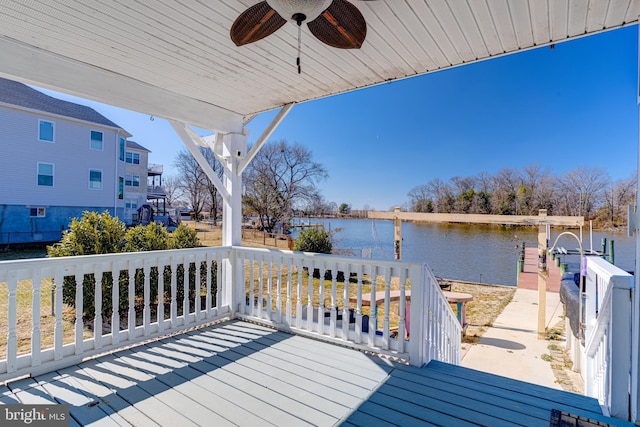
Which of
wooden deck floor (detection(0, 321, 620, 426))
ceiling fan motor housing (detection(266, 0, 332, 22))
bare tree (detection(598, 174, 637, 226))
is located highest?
ceiling fan motor housing (detection(266, 0, 332, 22))

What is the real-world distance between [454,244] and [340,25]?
1354cm

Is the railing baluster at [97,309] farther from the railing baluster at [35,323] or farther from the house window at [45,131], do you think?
the house window at [45,131]

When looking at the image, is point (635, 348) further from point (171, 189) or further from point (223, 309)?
point (171, 189)

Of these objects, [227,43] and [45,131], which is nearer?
[227,43]

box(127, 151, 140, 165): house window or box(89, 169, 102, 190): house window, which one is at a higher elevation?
box(127, 151, 140, 165): house window

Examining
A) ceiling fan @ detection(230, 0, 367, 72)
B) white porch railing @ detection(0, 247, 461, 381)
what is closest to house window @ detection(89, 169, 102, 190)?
white porch railing @ detection(0, 247, 461, 381)

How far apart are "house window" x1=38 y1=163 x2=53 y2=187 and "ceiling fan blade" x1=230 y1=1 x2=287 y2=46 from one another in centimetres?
1453

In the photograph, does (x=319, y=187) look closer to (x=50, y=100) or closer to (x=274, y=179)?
(x=274, y=179)

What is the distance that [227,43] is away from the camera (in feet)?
7.20

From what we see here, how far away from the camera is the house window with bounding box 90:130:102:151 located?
13.4 metres

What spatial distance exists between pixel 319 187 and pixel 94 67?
1696 cm

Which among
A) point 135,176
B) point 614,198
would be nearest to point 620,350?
point 614,198

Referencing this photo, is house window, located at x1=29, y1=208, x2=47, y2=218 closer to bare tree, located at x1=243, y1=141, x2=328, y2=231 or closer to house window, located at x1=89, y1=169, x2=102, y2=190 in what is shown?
house window, located at x1=89, y1=169, x2=102, y2=190

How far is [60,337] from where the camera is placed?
2.35 meters
